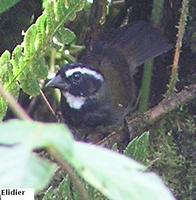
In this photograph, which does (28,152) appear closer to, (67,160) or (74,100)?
(67,160)

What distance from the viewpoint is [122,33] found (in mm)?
2994

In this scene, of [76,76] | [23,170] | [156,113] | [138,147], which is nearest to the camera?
[23,170]

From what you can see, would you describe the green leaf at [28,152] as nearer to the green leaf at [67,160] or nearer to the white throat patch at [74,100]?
the green leaf at [67,160]

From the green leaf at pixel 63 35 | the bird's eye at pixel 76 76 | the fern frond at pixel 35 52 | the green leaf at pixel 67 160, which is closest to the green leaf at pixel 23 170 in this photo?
the green leaf at pixel 67 160

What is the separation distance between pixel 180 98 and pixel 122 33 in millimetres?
729

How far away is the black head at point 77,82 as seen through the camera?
278 centimetres

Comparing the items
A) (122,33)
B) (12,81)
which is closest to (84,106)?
(122,33)

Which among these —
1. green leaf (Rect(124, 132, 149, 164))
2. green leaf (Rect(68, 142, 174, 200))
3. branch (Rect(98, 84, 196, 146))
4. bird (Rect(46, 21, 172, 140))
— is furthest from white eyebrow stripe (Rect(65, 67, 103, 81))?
green leaf (Rect(68, 142, 174, 200))

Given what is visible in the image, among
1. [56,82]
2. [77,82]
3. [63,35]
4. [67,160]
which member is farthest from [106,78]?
[67,160]

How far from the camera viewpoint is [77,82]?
10.1ft

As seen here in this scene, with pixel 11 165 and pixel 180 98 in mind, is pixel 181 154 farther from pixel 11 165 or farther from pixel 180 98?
pixel 11 165

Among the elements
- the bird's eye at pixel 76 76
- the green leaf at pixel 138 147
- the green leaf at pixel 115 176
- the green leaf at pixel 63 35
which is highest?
the green leaf at pixel 115 176

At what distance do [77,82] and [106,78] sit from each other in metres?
0.17

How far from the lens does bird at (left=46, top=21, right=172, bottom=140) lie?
2805 millimetres
